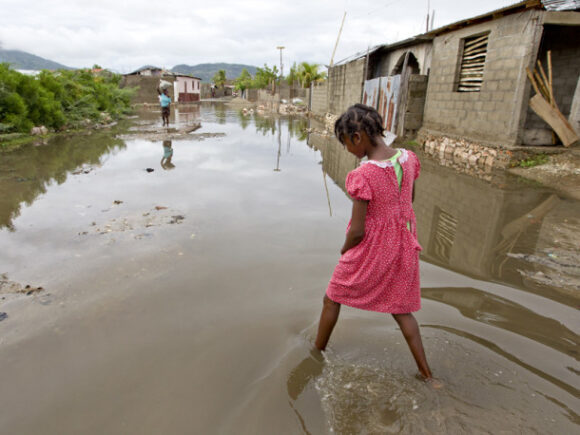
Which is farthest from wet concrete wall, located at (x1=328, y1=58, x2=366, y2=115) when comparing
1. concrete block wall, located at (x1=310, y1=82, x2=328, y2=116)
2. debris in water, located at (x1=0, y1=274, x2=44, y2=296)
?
debris in water, located at (x1=0, y1=274, x2=44, y2=296)

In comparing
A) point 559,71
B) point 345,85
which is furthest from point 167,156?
point 345,85

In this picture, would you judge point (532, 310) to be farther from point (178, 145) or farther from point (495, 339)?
point (178, 145)

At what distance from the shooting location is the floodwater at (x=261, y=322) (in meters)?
1.82

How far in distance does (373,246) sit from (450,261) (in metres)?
2.03

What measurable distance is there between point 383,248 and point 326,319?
21.8 inches

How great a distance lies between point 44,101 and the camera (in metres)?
11.6

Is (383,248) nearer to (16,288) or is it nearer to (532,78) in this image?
(16,288)

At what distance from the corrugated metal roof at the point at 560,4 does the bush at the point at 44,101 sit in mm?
12299

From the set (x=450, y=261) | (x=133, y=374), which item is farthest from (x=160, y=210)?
(x=450, y=261)

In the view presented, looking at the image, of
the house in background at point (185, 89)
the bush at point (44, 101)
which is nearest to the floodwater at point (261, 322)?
the bush at point (44, 101)

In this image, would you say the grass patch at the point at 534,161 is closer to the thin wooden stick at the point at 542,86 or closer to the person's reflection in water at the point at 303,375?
the thin wooden stick at the point at 542,86

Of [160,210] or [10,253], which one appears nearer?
[10,253]

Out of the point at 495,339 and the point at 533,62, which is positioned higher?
the point at 533,62

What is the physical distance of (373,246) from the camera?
6.03ft
